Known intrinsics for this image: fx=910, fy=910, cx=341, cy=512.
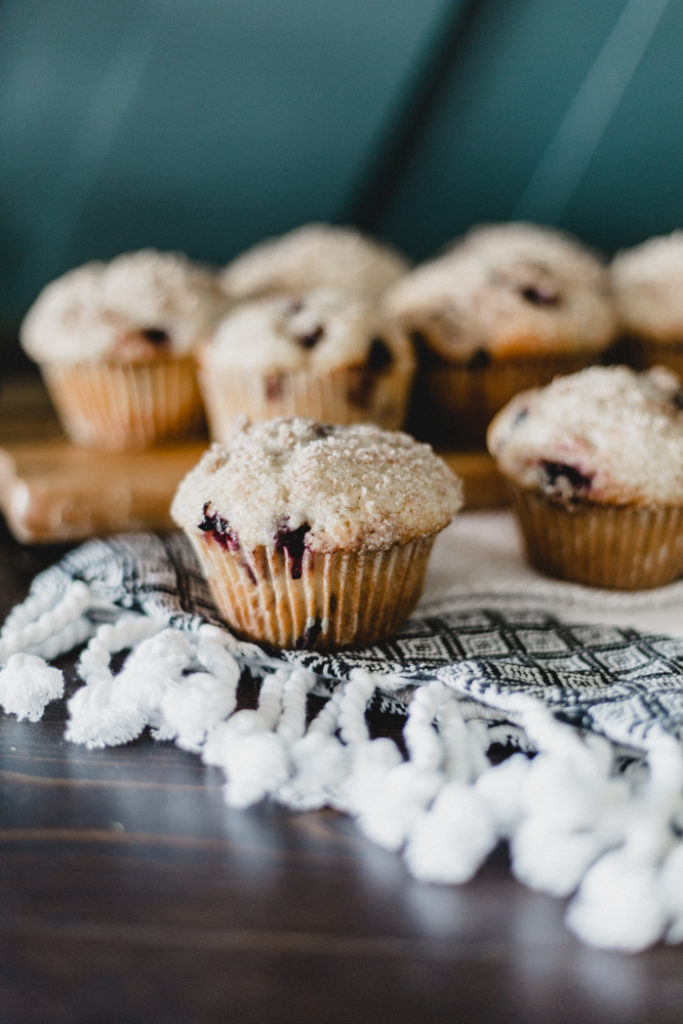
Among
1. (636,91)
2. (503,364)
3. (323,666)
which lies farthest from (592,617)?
(636,91)

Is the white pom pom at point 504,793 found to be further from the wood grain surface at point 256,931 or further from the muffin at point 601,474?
the muffin at point 601,474

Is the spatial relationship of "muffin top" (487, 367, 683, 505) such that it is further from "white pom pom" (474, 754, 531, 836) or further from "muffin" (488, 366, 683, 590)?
"white pom pom" (474, 754, 531, 836)

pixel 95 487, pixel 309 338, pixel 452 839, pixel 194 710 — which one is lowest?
pixel 95 487

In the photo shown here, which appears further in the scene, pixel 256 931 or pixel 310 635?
pixel 310 635

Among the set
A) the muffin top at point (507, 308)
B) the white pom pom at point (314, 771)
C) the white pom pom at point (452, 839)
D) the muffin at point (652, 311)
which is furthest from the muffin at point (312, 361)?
the white pom pom at point (452, 839)

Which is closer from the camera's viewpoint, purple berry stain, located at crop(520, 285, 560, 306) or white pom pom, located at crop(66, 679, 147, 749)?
white pom pom, located at crop(66, 679, 147, 749)

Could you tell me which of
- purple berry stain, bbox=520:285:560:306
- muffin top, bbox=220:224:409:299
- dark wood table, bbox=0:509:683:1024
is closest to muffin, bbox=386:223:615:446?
purple berry stain, bbox=520:285:560:306

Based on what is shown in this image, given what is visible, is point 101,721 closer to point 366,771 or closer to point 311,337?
point 366,771

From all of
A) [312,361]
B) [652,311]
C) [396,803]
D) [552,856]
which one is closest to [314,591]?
[396,803]
